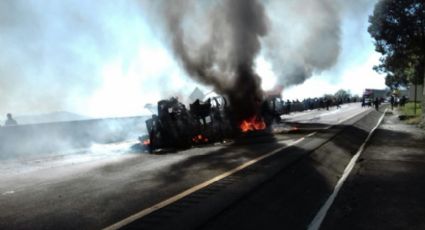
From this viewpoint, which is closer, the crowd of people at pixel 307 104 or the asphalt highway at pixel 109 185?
the asphalt highway at pixel 109 185

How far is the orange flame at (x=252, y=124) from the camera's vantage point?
2077 cm

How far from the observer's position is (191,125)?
16578 millimetres

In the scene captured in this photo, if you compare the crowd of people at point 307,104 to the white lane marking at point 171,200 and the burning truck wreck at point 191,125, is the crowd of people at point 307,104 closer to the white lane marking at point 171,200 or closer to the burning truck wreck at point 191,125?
the burning truck wreck at point 191,125

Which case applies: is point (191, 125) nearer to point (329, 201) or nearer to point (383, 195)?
point (383, 195)

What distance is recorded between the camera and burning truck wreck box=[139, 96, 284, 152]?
1558 centimetres

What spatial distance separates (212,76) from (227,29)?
2.79 m

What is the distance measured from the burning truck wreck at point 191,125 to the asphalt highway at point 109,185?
2215mm

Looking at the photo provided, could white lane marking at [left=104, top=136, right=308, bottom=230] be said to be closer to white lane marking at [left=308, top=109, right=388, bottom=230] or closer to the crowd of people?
white lane marking at [left=308, top=109, right=388, bottom=230]

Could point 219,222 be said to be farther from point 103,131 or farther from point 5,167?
point 103,131

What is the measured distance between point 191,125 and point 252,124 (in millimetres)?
5615

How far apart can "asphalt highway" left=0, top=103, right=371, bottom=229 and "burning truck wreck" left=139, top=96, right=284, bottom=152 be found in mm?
2215

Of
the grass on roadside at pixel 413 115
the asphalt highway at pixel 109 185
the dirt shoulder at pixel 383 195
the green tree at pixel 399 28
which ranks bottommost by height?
the grass on roadside at pixel 413 115

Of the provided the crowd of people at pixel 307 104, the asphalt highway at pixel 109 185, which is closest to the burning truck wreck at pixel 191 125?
the asphalt highway at pixel 109 185

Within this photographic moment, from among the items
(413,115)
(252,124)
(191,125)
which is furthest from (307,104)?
(191,125)
